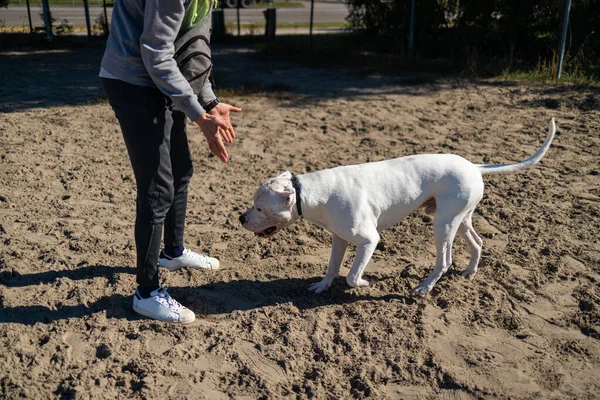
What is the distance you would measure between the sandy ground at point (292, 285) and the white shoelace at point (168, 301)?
0.15 m

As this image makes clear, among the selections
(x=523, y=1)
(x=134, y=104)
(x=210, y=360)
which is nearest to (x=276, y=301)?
(x=210, y=360)

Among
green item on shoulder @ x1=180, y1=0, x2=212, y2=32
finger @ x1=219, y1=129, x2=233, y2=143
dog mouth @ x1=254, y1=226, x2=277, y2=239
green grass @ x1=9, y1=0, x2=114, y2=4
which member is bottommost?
dog mouth @ x1=254, y1=226, x2=277, y2=239

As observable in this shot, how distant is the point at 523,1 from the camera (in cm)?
1269

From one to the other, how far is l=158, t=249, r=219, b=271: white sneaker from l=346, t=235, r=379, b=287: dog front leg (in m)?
1.15

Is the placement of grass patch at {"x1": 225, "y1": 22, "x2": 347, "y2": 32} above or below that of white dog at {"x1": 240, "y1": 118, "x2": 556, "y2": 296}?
above

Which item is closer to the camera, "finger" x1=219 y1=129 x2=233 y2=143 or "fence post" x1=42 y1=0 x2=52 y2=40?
"finger" x1=219 y1=129 x2=233 y2=143

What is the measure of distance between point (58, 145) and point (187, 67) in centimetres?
421

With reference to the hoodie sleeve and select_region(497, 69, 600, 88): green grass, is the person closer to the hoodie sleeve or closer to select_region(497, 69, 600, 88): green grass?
the hoodie sleeve

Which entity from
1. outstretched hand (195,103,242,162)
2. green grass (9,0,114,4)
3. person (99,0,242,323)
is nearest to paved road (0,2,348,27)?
green grass (9,0,114,4)

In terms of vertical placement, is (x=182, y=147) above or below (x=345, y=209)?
above

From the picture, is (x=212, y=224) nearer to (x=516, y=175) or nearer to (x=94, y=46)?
(x=516, y=175)

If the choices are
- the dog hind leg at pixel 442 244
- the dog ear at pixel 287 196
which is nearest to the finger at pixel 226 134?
the dog ear at pixel 287 196

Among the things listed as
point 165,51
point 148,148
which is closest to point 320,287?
point 148,148

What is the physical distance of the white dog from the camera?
12.6ft
